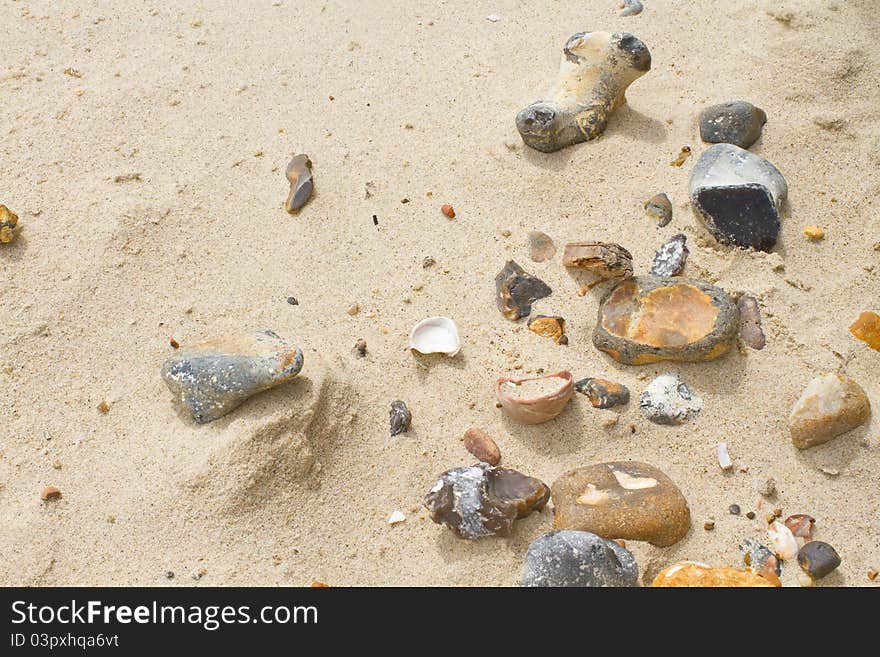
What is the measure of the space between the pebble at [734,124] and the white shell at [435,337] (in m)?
1.28

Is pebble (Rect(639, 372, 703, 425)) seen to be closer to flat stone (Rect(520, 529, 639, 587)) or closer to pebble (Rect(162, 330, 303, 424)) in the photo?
flat stone (Rect(520, 529, 639, 587))

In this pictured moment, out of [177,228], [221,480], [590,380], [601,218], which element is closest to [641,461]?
[590,380]

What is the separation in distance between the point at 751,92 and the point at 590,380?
61.9 inches

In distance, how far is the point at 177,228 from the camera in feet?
9.08

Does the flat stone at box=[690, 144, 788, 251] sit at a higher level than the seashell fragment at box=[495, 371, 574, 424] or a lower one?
higher

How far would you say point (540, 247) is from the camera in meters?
2.66

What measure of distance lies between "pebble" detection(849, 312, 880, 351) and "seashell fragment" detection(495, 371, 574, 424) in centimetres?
92

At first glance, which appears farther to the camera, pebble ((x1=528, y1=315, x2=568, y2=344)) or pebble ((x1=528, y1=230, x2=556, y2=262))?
pebble ((x1=528, y1=230, x2=556, y2=262))

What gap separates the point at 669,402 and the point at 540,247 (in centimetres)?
70

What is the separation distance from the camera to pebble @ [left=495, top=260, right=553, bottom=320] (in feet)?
8.23

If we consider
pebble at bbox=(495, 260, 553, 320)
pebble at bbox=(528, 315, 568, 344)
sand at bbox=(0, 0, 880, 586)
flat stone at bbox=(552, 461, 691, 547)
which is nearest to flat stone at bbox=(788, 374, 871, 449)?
sand at bbox=(0, 0, 880, 586)

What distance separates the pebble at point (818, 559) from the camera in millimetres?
1954

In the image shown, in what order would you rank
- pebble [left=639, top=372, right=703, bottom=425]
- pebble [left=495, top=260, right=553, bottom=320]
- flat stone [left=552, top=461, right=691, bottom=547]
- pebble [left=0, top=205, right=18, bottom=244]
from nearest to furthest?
flat stone [left=552, top=461, right=691, bottom=547] → pebble [left=639, top=372, right=703, bottom=425] → pebble [left=495, top=260, right=553, bottom=320] → pebble [left=0, top=205, right=18, bottom=244]

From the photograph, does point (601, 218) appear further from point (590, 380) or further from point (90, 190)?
point (90, 190)
